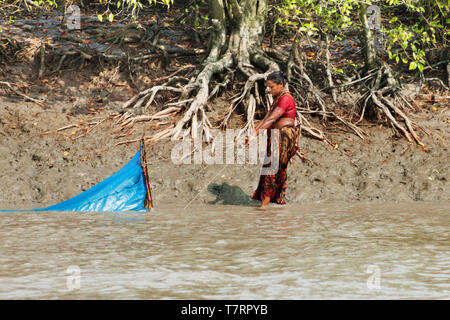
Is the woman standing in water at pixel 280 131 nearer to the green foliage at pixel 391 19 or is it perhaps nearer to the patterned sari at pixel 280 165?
the patterned sari at pixel 280 165

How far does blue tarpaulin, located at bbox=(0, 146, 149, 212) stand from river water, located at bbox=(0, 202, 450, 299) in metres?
0.22

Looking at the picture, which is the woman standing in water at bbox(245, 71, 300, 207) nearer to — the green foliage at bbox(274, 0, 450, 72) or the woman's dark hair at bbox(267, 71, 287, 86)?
the woman's dark hair at bbox(267, 71, 287, 86)

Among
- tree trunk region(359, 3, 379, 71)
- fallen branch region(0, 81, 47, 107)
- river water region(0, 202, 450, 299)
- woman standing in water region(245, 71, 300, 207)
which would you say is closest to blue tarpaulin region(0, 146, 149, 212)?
river water region(0, 202, 450, 299)

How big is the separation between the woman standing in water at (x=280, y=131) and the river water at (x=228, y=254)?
367 millimetres

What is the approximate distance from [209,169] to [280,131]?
5.52ft

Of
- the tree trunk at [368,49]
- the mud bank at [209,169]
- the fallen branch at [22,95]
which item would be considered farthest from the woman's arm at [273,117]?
the fallen branch at [22,95]

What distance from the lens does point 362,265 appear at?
484 cm

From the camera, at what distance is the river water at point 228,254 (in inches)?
166

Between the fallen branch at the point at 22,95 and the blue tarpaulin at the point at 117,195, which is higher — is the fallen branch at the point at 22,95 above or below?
above

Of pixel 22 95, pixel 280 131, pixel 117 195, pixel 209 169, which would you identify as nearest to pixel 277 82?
pixel 280 131

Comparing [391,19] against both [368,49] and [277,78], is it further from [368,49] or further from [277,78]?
[277,78]

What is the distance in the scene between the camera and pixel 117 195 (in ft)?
25.4
